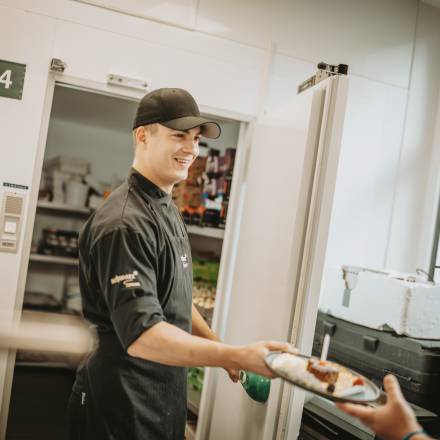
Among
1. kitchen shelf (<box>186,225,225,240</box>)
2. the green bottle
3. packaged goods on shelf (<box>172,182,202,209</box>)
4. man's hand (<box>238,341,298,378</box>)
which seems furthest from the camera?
packaged goods on shelf (<box>172,182,202,209</box>)

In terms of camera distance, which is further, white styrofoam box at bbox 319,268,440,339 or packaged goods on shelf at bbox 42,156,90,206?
packaged goods on shelf at bbox 42,156,90,206

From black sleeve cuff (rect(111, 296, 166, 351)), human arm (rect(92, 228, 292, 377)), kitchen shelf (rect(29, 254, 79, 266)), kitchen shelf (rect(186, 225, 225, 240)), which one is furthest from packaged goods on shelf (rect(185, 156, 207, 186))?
black sleeve cuff (rect(111, 296, 166, 351))

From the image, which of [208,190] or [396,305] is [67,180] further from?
Result: [396,305]

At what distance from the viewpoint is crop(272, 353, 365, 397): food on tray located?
1.33 meters

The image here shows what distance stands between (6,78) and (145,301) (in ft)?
5.52

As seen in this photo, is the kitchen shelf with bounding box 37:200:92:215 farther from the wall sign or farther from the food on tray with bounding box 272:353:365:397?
the food on tray with bounding box 272:353:365:397

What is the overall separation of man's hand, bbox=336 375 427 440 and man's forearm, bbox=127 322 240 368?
0.38 meters

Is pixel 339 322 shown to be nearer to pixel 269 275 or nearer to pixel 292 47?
pixel 269 275

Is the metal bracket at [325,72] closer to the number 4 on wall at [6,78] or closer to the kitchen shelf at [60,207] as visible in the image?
the number 4 on wall at [6,78]

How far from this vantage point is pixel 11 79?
2.55 m

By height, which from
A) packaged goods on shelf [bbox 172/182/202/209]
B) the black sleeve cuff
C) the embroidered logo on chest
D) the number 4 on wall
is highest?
the number 4 on wall

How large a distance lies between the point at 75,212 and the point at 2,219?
2429 millimetres

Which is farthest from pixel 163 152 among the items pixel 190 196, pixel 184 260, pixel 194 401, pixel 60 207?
pixel 60 207

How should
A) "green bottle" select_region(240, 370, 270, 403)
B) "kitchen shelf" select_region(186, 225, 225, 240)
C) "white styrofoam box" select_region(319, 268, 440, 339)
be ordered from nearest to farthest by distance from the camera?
"green bottle" select_region(240, 370, 270, 403) < "white styrofoam box" select_region(319, 268, 440, 339) < "kitchen shelf" select_region(186, 225, 225, 240)
